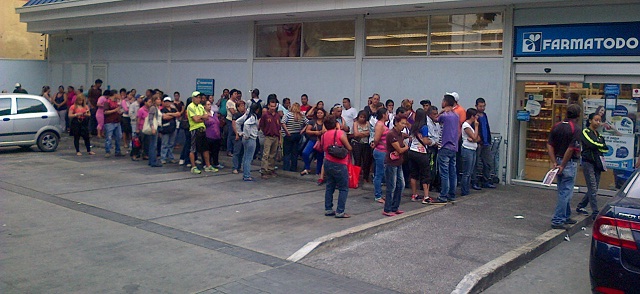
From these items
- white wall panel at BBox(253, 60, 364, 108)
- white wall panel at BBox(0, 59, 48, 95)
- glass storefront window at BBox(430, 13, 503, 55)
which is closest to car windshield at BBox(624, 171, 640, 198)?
glass storefront window at BBox(430, 13, 503, 55)

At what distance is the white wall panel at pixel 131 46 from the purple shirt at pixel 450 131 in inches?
481

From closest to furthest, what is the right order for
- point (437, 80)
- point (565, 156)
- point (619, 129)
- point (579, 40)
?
point (565, 156)
point (619, 129)
point (579, 40)
point (437, 80)

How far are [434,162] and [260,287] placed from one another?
20.7 feet

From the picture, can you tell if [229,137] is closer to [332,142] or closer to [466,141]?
[466,141]

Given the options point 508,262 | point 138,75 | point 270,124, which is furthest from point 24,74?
point 508,262

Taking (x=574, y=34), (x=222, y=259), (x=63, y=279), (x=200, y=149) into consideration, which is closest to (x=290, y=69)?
(x=200, y=149)

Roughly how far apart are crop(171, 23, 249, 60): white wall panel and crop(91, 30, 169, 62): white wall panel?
717mm

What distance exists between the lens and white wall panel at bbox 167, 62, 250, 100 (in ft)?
60.8

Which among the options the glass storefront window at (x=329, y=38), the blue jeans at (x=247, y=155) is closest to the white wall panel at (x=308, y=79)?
the glass storefront window at (x=329, y=38)

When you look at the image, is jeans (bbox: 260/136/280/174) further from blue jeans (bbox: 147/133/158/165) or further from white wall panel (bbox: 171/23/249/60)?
white wall panel (bbox: 171/23/249/60)

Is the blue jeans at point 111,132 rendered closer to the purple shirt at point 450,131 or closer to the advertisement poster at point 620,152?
the purple shirt at point 450,131

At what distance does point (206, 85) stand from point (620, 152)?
1177 centimetres

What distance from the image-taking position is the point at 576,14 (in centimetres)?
1240

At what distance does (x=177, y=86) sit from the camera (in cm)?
2042
